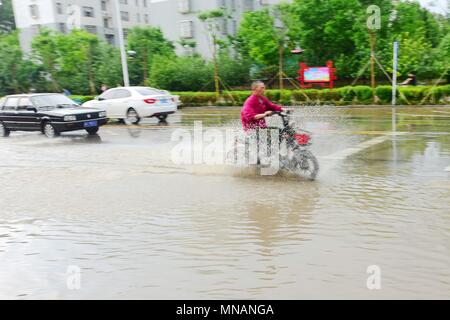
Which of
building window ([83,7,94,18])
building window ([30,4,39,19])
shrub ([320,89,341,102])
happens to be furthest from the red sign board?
building window ([30,4,39,19])

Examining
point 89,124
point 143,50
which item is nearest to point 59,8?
point 143,50

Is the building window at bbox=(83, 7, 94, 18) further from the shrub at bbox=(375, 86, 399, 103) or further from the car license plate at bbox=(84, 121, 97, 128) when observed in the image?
the car license plate at bbox=(84, 121, 97, 128)

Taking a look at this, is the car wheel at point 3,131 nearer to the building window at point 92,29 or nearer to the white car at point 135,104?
the white car at point 135,104

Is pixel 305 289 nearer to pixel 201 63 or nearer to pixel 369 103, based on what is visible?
pixel 369 103

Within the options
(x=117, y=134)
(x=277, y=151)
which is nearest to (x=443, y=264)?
(x=277, y=151)

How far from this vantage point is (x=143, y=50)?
31.4m

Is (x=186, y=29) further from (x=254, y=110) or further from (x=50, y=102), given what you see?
(x=254, y=110)

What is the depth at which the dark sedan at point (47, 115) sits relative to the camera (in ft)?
46.3

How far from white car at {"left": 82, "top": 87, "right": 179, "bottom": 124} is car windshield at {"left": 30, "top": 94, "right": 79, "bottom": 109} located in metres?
2.51

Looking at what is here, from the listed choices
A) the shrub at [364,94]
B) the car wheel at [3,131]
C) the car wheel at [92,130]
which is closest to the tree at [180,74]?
the shrub at [364,94]

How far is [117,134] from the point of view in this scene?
49.0 feet

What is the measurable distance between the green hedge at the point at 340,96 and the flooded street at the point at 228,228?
10528 millimetres

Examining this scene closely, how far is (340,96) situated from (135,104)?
1034cm
